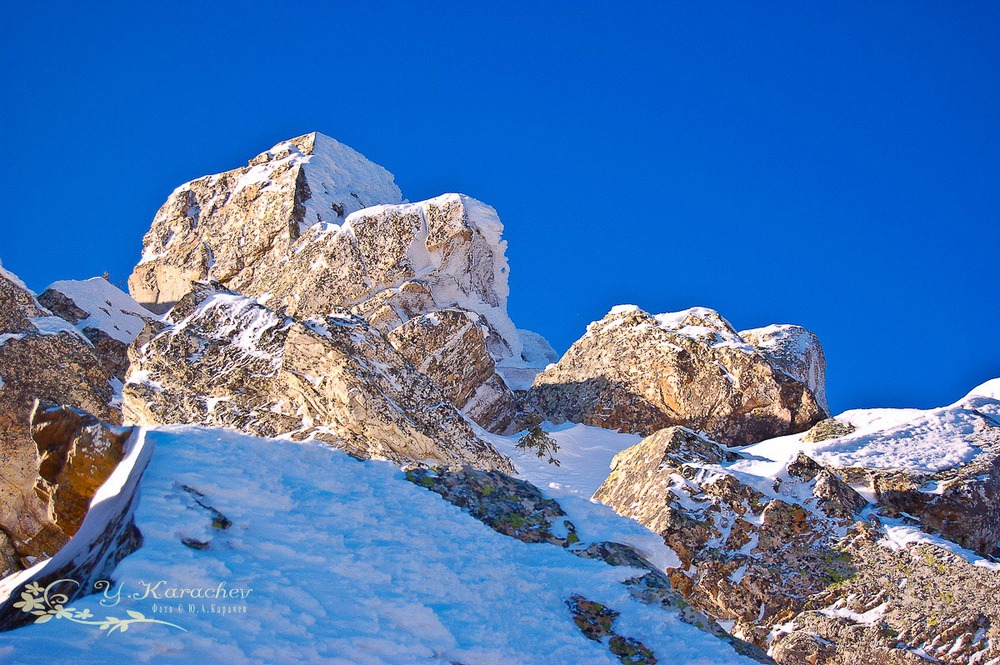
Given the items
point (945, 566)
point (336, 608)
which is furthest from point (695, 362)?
point (336, 608)

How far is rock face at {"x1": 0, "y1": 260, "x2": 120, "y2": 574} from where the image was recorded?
2342 cm

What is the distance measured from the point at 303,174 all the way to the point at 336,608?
4198cm

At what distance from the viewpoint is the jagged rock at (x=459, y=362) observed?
34062 mm

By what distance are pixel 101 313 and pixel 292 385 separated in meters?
17.7

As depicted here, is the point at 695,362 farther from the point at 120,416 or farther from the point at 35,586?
the point at 35,586

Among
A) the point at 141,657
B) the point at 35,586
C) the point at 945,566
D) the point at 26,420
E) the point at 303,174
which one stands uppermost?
the point at 303,174

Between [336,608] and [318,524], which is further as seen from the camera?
[318,524]

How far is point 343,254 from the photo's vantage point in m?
41.5

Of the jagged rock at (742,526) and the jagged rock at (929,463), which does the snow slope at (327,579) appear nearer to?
the jagged rock at (742,526)

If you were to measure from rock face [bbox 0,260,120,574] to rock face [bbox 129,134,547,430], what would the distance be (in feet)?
37.0

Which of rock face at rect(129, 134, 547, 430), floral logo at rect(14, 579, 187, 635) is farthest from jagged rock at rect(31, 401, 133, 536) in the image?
rock face at rect(129, 134, 547, 430)

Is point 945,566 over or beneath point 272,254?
beneath

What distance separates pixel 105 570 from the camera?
958cm

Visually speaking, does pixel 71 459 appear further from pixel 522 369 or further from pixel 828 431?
pixel 522 369
